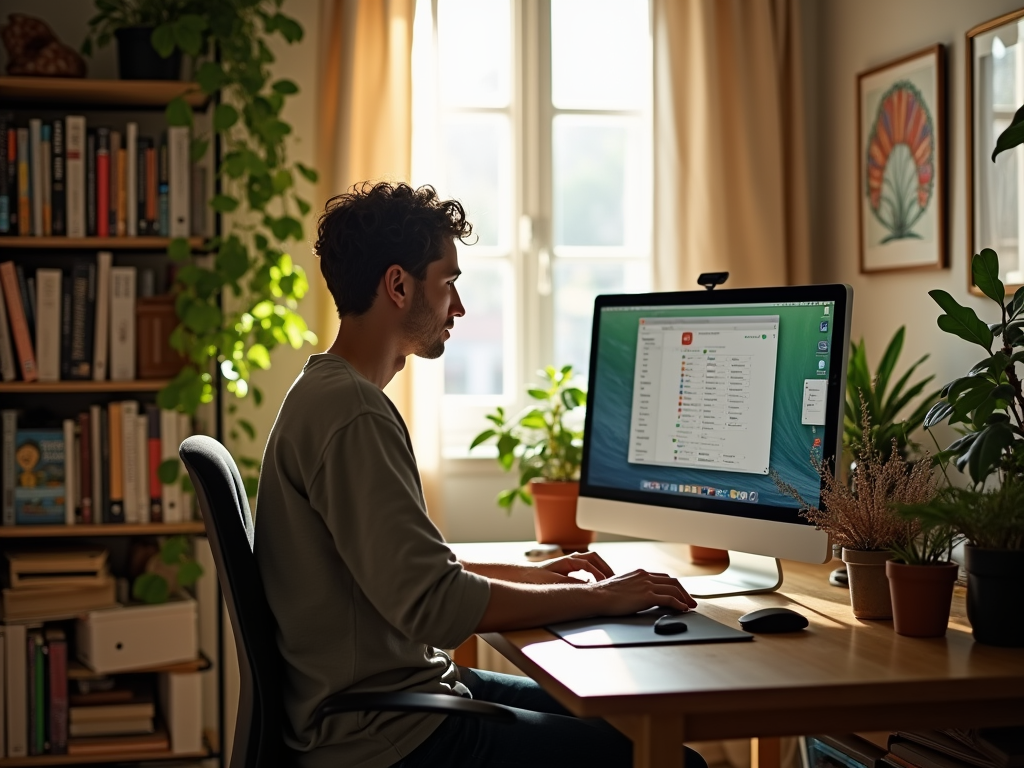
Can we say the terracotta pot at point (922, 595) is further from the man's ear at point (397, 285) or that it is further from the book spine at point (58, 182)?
the book spine at point (58, 182)

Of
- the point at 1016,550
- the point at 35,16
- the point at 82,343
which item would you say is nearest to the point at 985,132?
the point at 1016,550

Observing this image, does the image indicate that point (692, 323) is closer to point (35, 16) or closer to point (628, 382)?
point (628, 382)

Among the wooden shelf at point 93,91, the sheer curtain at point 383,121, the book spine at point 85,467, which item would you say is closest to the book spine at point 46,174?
the wooden shelf at point 93,91

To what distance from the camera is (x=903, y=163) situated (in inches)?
115

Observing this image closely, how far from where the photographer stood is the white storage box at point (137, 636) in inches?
109

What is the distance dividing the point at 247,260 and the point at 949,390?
1695mm

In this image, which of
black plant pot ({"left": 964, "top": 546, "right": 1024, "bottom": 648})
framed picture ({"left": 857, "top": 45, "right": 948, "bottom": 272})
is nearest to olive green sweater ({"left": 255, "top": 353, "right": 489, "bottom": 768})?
black plant pot ({"left": 964, "top": 546, "right": 1024, "bottom": 648})

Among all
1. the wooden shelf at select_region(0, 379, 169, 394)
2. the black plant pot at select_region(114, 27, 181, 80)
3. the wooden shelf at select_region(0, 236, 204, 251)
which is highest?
the black plant pot at select_region(114, 27, 181, 80)

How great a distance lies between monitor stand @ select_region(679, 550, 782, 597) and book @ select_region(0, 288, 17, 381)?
5.85 ft

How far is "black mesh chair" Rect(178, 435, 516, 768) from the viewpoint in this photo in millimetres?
1481

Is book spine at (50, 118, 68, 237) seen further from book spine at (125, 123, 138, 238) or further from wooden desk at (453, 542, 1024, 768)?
wooden desk at (453, 542, 1024, 768)

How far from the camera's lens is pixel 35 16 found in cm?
303

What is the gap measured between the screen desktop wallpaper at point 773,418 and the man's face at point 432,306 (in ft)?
1.58

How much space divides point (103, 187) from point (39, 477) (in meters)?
0.75
